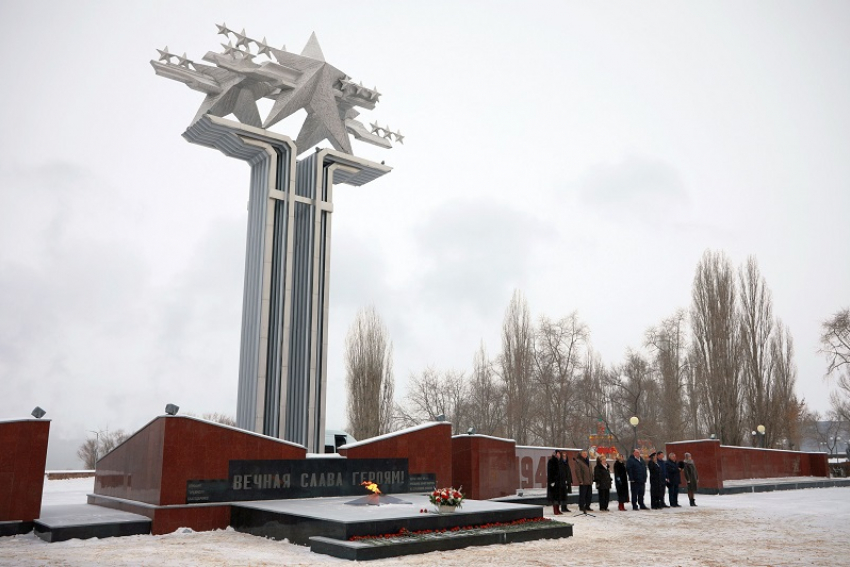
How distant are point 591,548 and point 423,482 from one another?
626cm

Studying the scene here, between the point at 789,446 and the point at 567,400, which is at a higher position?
the point at 567,400

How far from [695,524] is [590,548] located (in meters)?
4.44

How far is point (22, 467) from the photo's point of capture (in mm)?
11484

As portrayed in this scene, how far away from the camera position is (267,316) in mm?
17531

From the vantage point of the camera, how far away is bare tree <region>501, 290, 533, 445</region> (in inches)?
1407

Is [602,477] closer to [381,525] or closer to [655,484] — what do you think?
[655,484]

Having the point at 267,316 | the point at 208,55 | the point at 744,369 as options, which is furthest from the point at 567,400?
the point at 208,55

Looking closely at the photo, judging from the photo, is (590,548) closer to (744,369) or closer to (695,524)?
(695,524)

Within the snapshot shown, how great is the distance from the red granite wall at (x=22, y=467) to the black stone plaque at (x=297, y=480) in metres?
2.49

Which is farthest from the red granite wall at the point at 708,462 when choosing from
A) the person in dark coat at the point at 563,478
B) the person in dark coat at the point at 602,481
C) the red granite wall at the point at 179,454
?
the red granite wall at the point at 179,454

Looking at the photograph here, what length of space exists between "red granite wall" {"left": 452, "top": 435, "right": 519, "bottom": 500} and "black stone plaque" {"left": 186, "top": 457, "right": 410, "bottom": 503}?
98.5 inches

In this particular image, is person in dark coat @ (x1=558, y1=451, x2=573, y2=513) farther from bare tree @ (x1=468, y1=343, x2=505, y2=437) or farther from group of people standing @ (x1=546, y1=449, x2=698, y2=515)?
bare tree @ (x1=468, y1=343, x2=505, y2=437)

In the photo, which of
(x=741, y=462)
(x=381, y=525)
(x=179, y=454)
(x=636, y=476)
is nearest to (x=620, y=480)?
(x=636, y=476)

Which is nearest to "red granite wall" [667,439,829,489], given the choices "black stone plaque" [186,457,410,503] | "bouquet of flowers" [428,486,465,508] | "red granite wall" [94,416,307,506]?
"black stone plaque" [186,457,410,503]
